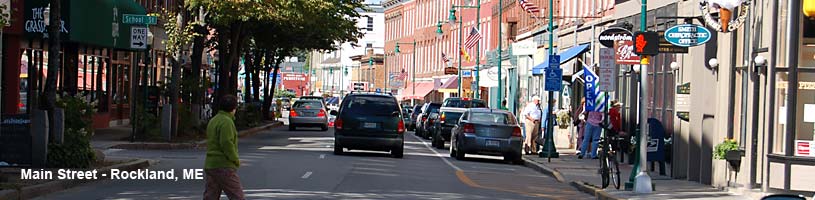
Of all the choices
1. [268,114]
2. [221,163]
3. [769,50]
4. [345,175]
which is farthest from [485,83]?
[221,163]

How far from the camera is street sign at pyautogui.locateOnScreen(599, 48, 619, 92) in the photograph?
891 inches

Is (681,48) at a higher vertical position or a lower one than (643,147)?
higher

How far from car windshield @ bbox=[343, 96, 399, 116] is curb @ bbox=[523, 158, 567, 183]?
11.3 ft

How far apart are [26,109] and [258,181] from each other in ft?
52.1

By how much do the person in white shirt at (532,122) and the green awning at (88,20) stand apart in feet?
35.4

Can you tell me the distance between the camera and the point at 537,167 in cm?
2902

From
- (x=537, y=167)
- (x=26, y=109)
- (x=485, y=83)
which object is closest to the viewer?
(x=537, y=167)

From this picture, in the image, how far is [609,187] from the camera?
72.5 feet

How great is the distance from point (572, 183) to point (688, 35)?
5.11m

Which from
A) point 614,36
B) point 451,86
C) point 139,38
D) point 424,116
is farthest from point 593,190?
point 451,86

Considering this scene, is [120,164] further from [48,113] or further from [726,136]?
[726,136]

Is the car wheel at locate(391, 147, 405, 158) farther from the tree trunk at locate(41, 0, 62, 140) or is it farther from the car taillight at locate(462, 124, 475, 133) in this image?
the tree trunk at locate(41, 0, 62, 140)

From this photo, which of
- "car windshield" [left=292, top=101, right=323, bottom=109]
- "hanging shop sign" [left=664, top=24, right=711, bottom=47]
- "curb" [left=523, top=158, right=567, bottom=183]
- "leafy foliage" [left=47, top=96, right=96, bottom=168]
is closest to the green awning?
"leafy foliage" [left=47, top=96, right=96, bottom=168]

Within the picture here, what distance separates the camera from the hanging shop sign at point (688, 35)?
19828mm
